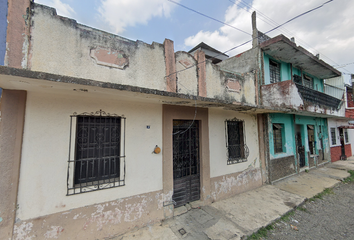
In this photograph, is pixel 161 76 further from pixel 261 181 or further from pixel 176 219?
pixel 261 181

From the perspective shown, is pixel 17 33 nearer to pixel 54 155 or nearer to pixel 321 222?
pixel 54 155

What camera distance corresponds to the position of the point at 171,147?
4215 millimetres

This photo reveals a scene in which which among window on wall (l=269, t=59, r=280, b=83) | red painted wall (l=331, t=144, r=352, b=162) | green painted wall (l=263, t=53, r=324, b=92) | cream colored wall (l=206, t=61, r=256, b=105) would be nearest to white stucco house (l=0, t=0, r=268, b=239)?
cream colored wall (l=206, t=61, r=256, b=105)

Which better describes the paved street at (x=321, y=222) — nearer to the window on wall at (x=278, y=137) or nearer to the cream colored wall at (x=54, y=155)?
the window on wall at (x=278, y=137)

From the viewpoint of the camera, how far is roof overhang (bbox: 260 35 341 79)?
638 centimetres

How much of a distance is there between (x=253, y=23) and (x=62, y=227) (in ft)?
32.3

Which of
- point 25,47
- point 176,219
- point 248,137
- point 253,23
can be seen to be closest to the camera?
point 25,47

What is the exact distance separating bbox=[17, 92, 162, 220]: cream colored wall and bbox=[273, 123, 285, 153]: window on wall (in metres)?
6.73

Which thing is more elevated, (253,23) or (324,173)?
(253,23)

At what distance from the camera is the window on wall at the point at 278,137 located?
Answer: 7.23 m

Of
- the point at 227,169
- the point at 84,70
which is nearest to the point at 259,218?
the point at 227,169

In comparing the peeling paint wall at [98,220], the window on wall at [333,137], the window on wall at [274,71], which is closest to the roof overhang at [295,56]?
the window on wall at [274,71]

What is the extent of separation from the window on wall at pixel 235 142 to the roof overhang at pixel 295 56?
371cm

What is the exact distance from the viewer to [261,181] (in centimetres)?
629
